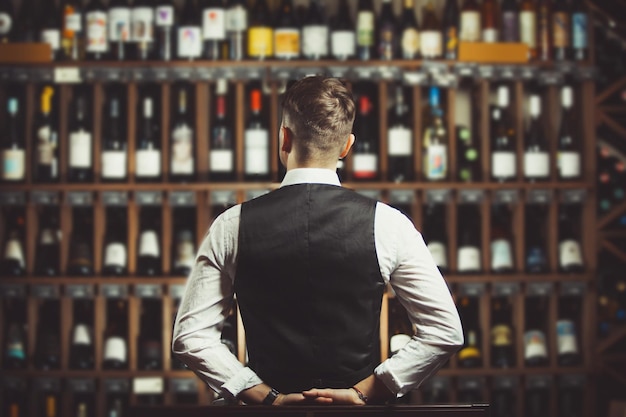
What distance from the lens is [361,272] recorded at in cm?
142

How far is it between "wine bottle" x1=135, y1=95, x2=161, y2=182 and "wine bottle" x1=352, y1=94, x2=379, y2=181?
0.90 meters

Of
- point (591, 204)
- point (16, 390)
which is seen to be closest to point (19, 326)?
point (16, 390)

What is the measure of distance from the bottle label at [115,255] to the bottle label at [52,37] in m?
0.95

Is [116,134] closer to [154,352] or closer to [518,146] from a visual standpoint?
[154,352]

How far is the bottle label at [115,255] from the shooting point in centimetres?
372

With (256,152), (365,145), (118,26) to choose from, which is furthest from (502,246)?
(118,26)

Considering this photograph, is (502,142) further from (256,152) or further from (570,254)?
(256,152)

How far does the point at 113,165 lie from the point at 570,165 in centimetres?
209

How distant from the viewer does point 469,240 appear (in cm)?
399

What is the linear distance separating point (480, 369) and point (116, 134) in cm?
202

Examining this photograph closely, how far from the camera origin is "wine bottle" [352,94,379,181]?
12.2 ft

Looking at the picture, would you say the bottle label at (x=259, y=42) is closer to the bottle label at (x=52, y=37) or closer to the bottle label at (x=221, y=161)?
the bottle label at (x=221, y=161)

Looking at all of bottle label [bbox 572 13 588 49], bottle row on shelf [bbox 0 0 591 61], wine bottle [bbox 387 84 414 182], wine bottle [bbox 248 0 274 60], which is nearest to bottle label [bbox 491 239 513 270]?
wine bottle [bbox 387 84 414 182]

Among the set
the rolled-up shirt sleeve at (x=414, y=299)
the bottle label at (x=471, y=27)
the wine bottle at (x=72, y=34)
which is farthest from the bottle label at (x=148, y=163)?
the rolled-up shirt sleeve at (x=414, y=299)
